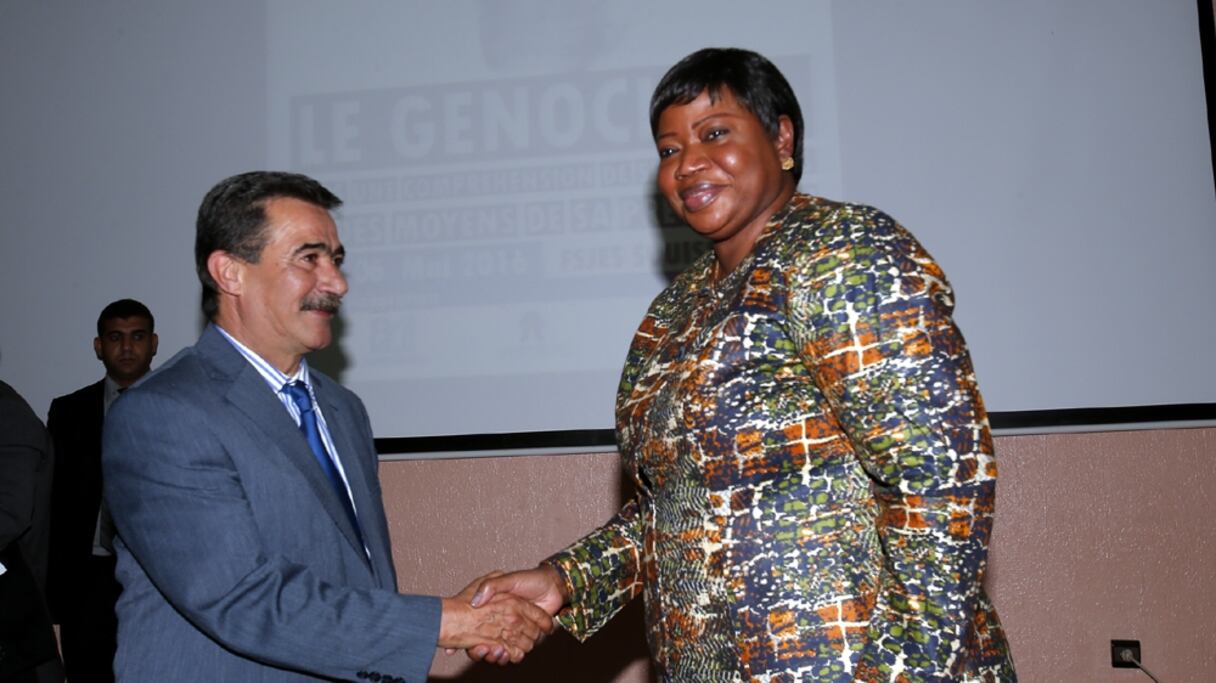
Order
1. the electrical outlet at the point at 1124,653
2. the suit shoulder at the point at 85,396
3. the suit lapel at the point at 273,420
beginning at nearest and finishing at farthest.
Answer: the suit lapel at the point at 273,420
the electrical outlet at the point at 1124,653
the suit shoulder at the point at 85,396

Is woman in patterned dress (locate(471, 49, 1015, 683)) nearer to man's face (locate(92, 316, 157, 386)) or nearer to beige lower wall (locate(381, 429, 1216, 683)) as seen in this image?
beige lower wall (locate(381, 429, 1216, 683))

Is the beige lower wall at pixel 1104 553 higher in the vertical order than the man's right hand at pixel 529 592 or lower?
lower

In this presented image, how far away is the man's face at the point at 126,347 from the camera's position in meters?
4.07

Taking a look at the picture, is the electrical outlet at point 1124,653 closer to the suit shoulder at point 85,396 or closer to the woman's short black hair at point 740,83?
the woman's short black hair at point 740,83

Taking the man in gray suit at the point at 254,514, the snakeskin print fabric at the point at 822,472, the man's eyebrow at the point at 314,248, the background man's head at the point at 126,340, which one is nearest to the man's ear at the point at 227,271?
the man in gray suit at the point at 254,514

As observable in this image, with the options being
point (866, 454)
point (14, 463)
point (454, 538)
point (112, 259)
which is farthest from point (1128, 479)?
point (112, 259)

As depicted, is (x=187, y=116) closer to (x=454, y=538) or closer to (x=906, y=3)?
(x=454, y=538)

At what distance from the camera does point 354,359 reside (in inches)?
158

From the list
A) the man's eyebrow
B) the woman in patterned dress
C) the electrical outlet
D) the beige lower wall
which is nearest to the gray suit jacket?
the man's eyebrow

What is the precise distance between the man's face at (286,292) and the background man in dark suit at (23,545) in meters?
1.19

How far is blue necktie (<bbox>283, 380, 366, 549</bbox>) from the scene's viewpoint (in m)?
2.10

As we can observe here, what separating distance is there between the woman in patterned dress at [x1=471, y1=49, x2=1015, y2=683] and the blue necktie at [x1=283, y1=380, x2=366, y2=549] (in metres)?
0.54

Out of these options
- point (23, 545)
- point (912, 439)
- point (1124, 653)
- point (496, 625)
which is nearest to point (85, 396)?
point (23, 545)

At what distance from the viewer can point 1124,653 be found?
12.0ft
